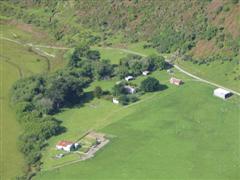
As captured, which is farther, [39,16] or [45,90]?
[39,16]

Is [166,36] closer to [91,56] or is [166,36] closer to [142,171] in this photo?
[91,56]

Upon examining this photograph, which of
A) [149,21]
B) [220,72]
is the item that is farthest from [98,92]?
[149,21]

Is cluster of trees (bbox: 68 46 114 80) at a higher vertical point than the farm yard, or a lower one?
higher

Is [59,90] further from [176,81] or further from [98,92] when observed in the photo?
[176,81]

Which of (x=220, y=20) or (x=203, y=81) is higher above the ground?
(x=220, y=20)

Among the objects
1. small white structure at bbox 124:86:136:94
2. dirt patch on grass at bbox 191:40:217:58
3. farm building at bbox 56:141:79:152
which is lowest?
farm building at bbox 56:141:79:152

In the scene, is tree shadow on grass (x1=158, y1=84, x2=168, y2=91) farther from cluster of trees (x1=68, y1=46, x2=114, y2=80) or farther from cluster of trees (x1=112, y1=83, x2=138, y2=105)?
cluster of trees (x1=68, y1=46, x2=114, y2=80)

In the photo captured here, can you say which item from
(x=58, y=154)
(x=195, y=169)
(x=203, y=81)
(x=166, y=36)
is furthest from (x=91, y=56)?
(x=195, y=169)

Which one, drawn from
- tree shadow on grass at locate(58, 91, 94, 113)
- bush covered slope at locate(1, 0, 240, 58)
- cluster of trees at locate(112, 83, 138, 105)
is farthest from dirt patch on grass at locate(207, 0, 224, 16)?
tree shadow on grass at locate(58, 91, 94, 113)
